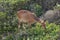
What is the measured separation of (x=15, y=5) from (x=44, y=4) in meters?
1.73

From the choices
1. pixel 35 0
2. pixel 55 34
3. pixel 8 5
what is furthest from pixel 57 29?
pixel 35 0

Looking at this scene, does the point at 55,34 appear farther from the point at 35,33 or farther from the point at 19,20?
the point at 19,20

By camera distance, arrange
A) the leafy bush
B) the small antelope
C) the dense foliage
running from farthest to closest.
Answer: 1. the small antelope
2. the dense foliage
3. the leafy bush

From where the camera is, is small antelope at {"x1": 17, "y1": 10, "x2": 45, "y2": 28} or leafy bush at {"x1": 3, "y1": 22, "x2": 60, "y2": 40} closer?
leafy bush at {"x1": 3, "y1": 22, "x2": 60, "y2": 40}

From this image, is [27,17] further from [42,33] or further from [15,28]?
[42,33]

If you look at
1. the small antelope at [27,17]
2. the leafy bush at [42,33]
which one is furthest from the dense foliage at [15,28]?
the small antelope at [27,17]

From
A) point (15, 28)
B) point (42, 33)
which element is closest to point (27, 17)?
point (15, 28)

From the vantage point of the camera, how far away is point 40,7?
12961 millimetres

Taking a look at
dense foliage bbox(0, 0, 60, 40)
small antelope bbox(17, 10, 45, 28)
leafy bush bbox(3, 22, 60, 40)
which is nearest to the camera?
leafy bush bbox(3, 22, 60, 40)

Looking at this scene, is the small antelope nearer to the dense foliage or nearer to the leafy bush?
the dense foliage

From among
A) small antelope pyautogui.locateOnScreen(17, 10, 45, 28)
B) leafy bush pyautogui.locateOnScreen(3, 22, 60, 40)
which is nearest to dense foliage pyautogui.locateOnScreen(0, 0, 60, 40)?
leafy bush pyautogui.locateOnScreen(3, 22, 60, 40)

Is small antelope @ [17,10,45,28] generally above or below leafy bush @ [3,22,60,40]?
above

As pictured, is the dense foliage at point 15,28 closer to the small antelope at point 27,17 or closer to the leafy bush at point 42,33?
the leafy bush at point 42,33

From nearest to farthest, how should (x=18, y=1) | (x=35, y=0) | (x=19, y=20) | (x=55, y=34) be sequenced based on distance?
(x=55, y=34), (x=19, y=20), (x=18, y=1), (x=35, y=0)
